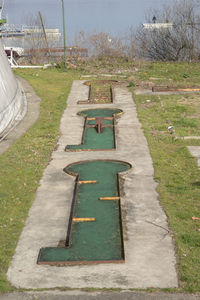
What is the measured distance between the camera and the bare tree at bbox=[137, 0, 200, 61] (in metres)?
37.8

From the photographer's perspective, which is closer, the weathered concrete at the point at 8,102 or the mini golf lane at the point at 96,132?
the mini golf lane at the point at 96,132

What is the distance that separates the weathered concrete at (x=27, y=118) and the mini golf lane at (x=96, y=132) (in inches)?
82.7

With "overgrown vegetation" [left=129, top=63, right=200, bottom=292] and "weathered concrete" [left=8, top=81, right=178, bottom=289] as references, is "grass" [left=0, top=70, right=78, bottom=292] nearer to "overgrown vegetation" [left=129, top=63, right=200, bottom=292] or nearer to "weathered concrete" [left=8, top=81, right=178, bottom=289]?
"weathered concrete" [left=8, top=81, right=178, bottom=289]

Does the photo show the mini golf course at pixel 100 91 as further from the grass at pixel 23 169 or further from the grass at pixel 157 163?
the grass at pixel 23 169

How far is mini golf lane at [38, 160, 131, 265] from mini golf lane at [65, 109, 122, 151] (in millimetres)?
2178

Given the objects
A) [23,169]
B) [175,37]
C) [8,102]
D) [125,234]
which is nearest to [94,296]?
[125,234]

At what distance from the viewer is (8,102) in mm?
19125

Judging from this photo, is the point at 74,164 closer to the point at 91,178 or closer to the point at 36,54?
the point at 91,178

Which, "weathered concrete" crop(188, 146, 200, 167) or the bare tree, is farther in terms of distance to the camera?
the bare tree

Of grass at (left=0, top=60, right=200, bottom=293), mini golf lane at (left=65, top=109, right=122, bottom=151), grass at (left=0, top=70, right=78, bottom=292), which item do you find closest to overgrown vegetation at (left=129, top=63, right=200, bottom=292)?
grass at (left=0, top=60, right=200, bottom=293)

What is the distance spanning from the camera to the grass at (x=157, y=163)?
9.42 m

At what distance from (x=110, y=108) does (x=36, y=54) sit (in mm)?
18366

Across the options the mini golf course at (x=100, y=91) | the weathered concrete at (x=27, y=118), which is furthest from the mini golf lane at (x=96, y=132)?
the weathered concrete at (x=27, y=118)

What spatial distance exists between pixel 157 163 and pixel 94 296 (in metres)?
7.08
